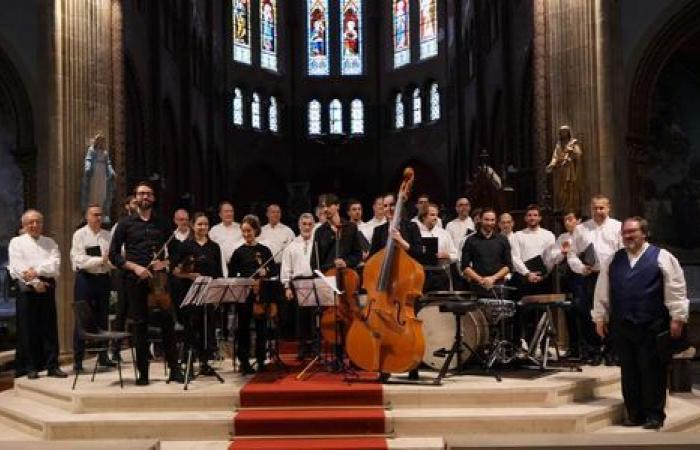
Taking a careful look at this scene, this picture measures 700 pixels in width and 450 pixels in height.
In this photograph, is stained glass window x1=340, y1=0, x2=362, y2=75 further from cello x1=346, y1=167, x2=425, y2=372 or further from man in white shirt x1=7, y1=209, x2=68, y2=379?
cello x1=346, y1=167, x2=425, y2=372

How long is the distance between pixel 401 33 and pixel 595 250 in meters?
26.7

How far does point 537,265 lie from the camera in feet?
36.0

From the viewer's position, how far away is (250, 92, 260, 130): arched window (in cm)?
3484

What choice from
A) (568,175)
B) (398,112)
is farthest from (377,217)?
(398,112)

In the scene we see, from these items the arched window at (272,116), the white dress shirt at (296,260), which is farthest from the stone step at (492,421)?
the arched window at (272,116)

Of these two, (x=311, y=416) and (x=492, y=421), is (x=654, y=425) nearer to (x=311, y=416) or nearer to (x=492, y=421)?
(x=492, y=421)

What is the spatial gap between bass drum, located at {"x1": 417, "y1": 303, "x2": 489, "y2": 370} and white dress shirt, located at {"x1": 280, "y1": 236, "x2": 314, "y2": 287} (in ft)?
5.60

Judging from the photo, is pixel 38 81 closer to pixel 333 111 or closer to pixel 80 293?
pixel 80 293

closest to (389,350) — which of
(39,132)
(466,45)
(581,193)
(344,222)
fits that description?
(344,222)

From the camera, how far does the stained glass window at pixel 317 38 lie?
37.2m

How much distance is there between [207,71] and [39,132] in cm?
1584

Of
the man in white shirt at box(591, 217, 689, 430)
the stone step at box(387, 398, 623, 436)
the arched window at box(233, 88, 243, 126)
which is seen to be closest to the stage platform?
the stone step at box(387, 398, 623, 436)

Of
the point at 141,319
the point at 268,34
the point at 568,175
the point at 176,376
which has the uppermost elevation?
the point at 268,34

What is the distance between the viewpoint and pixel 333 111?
3691 centimetres
